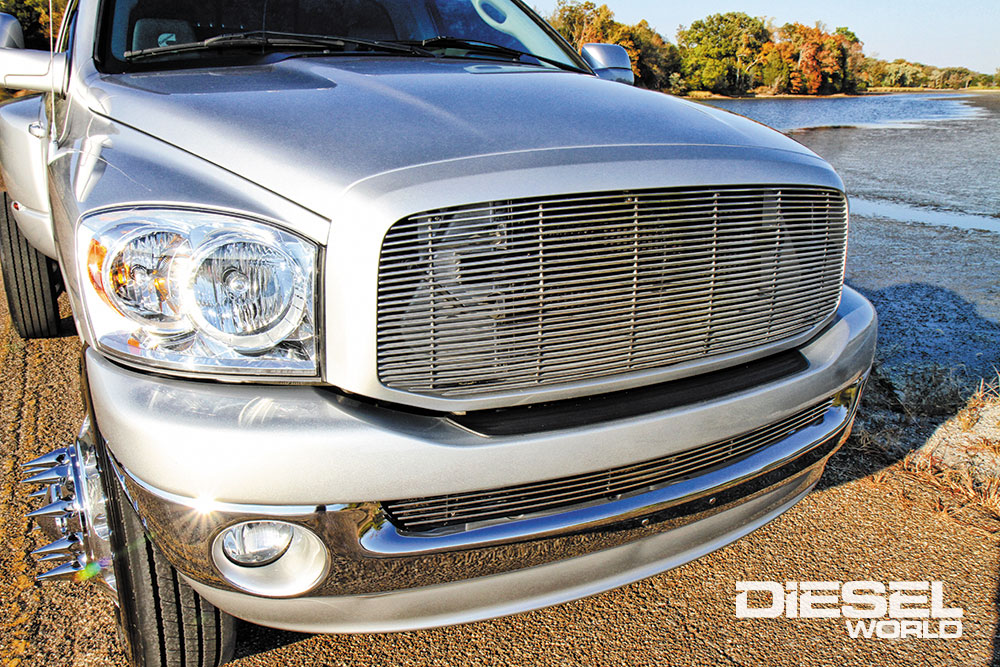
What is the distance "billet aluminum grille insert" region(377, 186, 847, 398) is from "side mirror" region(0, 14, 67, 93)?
1.81m

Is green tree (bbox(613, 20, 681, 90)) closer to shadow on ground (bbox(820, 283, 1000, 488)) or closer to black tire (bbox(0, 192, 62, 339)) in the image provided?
shadow on ground (bbox(820, 283, 1000, 488))

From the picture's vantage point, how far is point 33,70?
8.23 ft

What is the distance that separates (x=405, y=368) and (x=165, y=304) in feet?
1.59

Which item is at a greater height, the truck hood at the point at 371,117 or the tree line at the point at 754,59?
the tree line at the point at 754,59

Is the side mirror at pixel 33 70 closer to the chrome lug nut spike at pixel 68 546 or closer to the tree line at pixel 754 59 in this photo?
the chrome lug nut spike at pixel 68 546

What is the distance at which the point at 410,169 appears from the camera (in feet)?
4.66

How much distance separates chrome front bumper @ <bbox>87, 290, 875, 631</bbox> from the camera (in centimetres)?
133

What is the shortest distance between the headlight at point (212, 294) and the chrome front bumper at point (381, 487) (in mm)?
62

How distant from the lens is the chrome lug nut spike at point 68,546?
6.38 ft

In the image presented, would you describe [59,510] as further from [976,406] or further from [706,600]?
[976,406]

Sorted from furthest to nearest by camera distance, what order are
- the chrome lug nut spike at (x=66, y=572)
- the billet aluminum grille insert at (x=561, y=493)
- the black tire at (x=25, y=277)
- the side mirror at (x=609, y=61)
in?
1. the black tire at (x=25, y=277)
2. the side mirror at (x=609, y=61)
3. the chrome lug nut spike at (x=66, y=572)
4. the billet aluminum grille insert at (x=561, y=493)

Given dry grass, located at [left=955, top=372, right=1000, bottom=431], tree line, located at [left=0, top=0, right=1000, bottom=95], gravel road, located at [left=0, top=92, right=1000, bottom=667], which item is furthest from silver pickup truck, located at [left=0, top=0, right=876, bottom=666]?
tree line, located at [left=0, top=0, right=1000, bottom=95]

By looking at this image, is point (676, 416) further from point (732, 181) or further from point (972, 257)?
point (972, 257)

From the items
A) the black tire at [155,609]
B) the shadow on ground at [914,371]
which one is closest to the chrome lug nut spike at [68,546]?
the black tire at [155,609]
